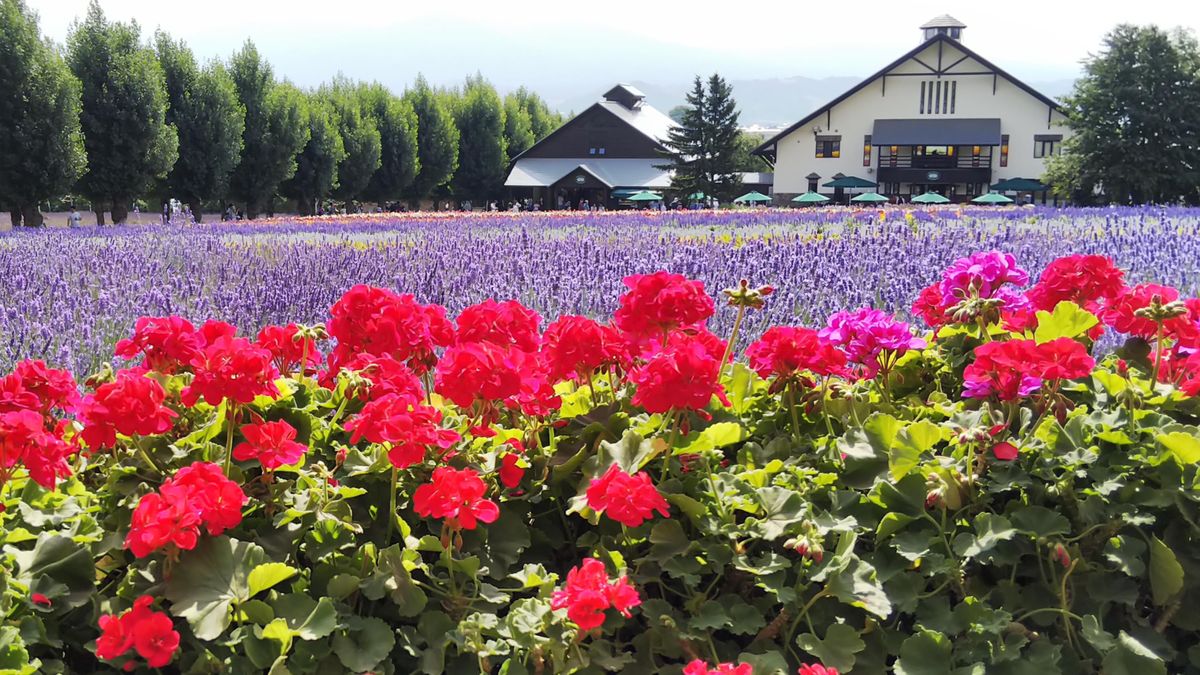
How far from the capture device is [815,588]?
1.99 m

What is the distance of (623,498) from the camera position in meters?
1.80

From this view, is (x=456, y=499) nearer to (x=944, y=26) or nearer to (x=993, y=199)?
(x=993, y=199)

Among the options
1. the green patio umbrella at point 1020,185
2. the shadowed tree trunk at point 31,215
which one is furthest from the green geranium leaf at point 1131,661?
the green patio umbrella at point 1020,185

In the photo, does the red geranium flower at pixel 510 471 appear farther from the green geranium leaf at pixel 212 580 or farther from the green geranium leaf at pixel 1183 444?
the green geranium leaf at pixel 1183 444

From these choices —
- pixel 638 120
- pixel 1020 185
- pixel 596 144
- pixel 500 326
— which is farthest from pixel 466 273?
pixel 638 120

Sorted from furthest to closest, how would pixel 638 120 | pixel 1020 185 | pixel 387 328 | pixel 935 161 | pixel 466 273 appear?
pixel 638 120
pixel 935 161
pixel 1020 185
pixel 466 273
pixel 387 328

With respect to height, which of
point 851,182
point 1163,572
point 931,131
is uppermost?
point 931,131

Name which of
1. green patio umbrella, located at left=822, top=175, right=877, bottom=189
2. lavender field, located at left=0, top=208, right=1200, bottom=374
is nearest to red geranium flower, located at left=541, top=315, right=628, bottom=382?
lavender field, located at left=0, top=208, right=1200, bottom=374

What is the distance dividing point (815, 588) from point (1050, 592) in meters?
0.51

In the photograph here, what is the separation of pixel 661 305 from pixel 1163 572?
3.99 ft

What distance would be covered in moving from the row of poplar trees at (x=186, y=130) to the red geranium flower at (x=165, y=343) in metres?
32.5

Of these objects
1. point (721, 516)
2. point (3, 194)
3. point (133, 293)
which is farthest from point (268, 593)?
point (3, 194)

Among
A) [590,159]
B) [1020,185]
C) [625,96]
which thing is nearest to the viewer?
[1020,185]

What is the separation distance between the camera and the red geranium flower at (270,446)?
1.90 meters
